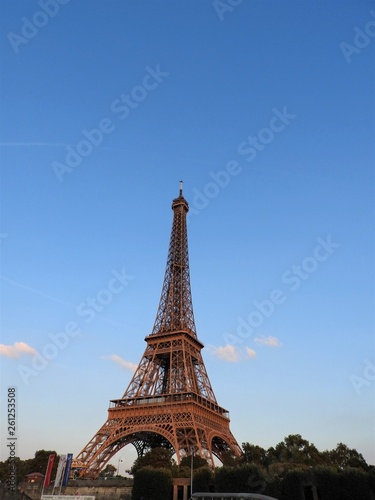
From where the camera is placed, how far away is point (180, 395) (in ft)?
180

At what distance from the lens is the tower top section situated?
224 ft

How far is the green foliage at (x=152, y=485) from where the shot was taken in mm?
38844

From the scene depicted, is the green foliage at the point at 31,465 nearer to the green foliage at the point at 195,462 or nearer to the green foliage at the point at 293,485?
the green foliage at the point at 195,462

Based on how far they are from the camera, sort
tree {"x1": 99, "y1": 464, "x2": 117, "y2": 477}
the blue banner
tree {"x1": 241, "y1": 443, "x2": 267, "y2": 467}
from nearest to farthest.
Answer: the blue banner
tree {"x1": 241, "y1": 443, "x2": 267, "y2": 467}
tree {"x1": 99, "y1": 464, "x2": 117, "y2": 477}

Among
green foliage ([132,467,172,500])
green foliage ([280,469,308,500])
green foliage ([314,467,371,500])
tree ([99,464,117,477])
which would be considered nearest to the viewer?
green foliage ([314,467,371,500])

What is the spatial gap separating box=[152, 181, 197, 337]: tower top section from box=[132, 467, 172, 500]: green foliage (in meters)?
26.5

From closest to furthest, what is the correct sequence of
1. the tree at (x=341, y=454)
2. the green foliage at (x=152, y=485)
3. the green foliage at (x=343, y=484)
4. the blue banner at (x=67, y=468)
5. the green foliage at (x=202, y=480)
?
the green foliage at (x=343, y=484) → the green foliage at (x=202, y=480) → the green foliage at (x=152, y=485) → the blue banner at (x=67, y=468) → the tree at (x=341, y=454)

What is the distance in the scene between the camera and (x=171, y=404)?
5400 centimetres

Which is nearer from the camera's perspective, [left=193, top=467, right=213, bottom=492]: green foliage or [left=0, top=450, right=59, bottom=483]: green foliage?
[left=193, top=467, right=213, bottom=492]: green foliage

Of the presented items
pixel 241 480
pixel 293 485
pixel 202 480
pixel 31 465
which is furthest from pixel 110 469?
pixel 293 485

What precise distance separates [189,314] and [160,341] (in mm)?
8534

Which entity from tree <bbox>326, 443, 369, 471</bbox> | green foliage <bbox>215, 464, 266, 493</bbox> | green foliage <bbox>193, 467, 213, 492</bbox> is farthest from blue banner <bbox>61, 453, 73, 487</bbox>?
tree <bbox>326, 443, 369, 471</bbox>

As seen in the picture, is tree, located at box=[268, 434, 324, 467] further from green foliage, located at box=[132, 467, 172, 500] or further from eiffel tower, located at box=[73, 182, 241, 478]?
green foliage, located at box=[132, 467, 172, 500]

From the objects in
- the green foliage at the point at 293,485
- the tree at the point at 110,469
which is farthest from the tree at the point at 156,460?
the tree at the point at 110,469
